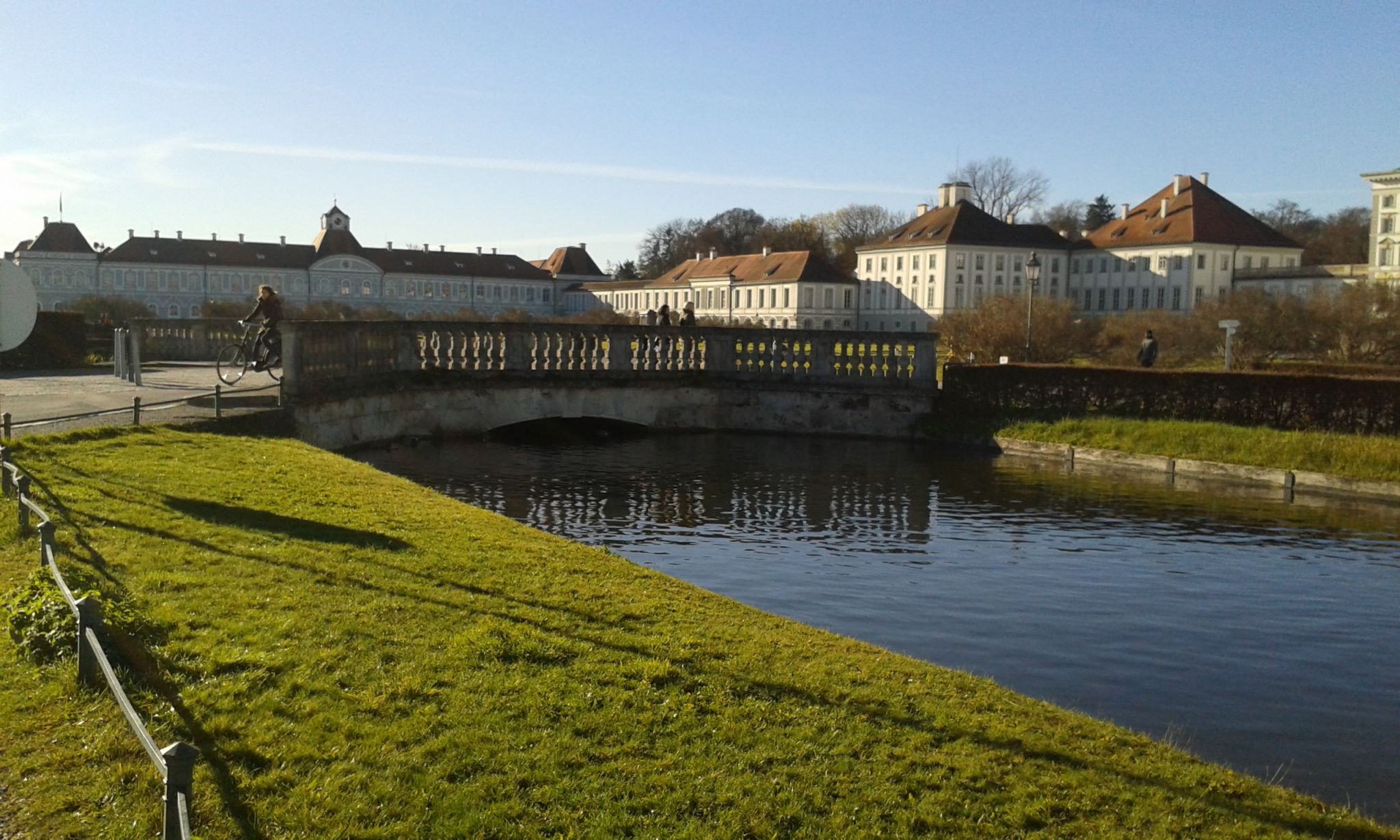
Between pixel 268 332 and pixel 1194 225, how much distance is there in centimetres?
9058

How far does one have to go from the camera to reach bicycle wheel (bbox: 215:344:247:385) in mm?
21375

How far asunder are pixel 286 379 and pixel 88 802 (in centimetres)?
1447

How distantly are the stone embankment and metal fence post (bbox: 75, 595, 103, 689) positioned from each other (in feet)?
61.5

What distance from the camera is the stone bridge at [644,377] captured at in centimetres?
2402

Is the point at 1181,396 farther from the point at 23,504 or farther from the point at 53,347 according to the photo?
the point at 53,347

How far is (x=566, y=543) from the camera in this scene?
38.6 ft

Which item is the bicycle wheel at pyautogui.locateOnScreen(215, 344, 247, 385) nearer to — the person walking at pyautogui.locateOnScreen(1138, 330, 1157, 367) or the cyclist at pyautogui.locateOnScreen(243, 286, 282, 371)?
the cyclist at pyautogui.locateOnScreen(243, 286, 282, 371)

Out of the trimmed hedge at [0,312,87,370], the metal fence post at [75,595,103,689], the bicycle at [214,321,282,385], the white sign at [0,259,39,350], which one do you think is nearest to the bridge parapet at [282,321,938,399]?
the bicycle at [214,321,282,385]

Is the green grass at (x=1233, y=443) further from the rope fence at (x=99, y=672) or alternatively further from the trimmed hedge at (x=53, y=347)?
the trimmed hedge at (x=53, y=347)

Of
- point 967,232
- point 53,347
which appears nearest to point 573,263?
point 967,232

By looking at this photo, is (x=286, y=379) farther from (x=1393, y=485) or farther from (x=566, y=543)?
(x=1393, y=485)

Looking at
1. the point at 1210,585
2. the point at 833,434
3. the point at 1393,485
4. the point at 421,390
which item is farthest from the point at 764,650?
the point at 833,434

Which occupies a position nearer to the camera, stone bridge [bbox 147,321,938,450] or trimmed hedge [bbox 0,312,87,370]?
stone bridge [bbox 147,321,938,450]

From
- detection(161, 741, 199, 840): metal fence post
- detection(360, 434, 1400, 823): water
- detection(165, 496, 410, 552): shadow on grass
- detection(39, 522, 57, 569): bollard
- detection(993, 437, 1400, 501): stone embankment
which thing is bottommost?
detection(360, 434, 1400, 823): water
